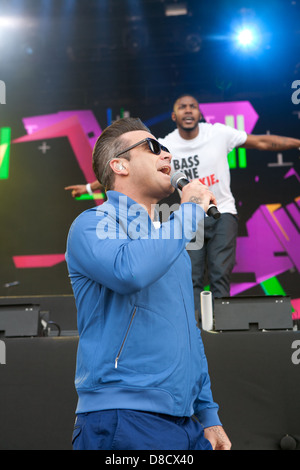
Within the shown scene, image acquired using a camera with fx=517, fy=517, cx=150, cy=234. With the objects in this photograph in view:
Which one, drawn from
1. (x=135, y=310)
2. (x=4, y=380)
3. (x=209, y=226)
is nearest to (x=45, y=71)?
(x=209, y=226)

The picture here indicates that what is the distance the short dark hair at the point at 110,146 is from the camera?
1592 millimetres

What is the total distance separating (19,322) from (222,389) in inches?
44.3

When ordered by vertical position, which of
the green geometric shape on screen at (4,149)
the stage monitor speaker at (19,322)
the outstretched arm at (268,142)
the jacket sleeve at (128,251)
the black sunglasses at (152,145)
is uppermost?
the green geometric shape on screen at (4,149)

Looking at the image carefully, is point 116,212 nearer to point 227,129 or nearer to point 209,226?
point 209,226

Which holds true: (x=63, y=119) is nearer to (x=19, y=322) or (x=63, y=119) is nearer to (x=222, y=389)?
(x=19, y=322)

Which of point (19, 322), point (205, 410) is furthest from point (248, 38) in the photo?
point (205, 410)

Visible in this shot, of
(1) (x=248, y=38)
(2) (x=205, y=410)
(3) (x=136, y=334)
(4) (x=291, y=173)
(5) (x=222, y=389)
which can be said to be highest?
(1) (x=248, y=38)

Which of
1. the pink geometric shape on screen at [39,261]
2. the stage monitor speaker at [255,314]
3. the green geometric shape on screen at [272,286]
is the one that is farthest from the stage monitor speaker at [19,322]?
the green geometric shape on screen at [272,286]

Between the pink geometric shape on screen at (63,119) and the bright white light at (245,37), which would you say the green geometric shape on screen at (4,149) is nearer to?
the pink geometric shape on screen at (63,119)

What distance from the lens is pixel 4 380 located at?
2434 millimetres

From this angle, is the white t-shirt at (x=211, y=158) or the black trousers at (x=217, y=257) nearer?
the black trousers at (x=217, y=257)

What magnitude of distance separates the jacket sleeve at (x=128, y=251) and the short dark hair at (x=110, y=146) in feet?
0.84

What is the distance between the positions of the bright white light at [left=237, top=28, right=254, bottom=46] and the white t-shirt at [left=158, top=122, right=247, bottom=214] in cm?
185

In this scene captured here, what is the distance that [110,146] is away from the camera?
63.4 inches
